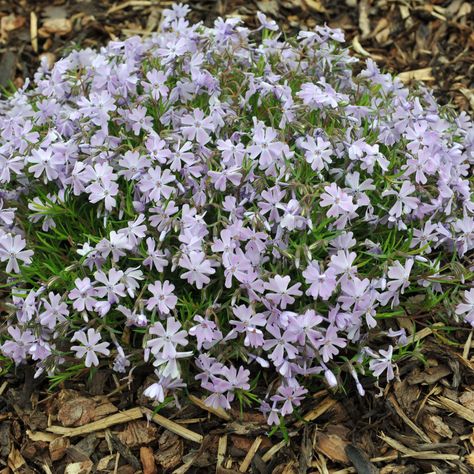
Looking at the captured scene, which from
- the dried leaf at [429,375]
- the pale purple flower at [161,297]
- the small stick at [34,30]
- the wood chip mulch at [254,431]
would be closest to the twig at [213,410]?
the wood chip mulch at [254,431]

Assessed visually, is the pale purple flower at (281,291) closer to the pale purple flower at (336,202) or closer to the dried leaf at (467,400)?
the pale purple flower at (336,202)

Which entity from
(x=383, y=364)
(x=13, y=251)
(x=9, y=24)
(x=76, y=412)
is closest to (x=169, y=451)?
(x=76, y=412)

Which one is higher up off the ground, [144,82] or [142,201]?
A: [144,82]

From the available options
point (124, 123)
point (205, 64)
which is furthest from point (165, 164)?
point (205, 64)

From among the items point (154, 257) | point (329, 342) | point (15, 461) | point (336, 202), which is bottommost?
point (15, 461)

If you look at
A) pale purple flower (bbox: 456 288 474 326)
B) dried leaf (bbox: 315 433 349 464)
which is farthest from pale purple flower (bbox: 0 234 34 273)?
pale purple flower (bbox: 456 288 474 326)

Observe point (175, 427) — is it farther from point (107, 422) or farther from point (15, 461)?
point (15, 461)

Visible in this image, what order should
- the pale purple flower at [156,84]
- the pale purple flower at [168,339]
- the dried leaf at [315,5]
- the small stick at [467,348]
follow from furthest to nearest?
the dried leaf at [315,5] < the pale purple flower at [156,84] < the small stick at [467,348] < the pale purple flower at [168,339]

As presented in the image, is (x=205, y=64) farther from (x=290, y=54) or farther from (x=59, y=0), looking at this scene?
(x=59, y=0)
